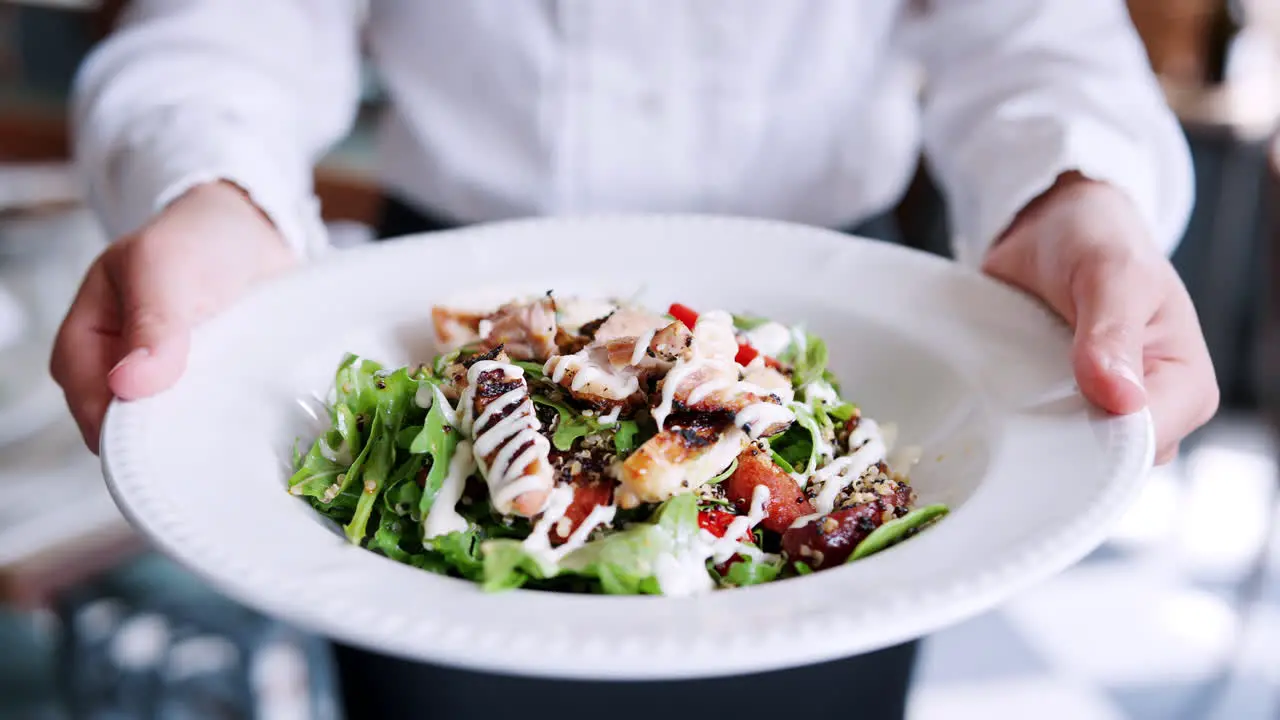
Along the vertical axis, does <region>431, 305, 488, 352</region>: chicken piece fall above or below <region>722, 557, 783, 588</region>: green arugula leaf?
above

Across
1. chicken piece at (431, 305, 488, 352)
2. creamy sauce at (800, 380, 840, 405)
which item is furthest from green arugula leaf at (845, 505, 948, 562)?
chicken piece at (431, 305, 488, 352)

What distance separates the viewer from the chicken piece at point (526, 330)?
119 centimetres

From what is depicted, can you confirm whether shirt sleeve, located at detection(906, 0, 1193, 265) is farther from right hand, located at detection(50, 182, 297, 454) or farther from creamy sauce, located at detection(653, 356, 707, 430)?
right hand, located at detection(50, 182, 297, 454)

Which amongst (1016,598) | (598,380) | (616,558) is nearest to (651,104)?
(598,380)

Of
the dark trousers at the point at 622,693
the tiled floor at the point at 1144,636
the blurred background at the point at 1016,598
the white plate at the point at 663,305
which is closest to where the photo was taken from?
the white plate at the point at 663,305

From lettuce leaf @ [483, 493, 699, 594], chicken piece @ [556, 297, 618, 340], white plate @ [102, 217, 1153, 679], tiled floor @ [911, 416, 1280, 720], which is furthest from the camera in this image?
tiled floor @ [911, 416, 1280, 720]

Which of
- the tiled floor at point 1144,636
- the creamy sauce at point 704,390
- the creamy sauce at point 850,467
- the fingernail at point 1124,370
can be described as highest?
the fingernail at point 1124,370

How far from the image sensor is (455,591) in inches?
33.8

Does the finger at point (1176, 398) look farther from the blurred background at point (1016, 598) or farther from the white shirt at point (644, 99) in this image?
the blurred background at point (1016, 598)

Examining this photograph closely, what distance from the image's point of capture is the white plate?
78cm

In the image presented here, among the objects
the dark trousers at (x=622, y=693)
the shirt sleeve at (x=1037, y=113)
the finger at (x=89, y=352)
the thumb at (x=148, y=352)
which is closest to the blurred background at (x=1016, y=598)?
the dark trousers at (x=622, y=693)

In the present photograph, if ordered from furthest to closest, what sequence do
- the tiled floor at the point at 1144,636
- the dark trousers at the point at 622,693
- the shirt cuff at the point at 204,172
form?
the tiled floor at the point at 1144,636 → the dark trousers at the point at 622,693 → the shirt cuff at the point at 204,172

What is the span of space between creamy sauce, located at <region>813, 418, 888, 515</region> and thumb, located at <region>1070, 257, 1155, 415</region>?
214 mm

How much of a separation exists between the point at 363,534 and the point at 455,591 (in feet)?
0.60
